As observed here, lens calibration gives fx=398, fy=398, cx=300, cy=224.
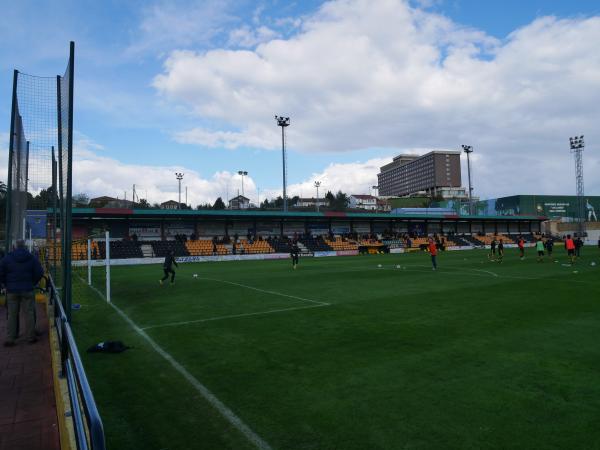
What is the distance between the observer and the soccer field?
4.26 m

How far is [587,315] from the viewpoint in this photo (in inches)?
396

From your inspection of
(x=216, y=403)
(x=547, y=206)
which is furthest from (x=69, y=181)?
(x=547, y=206)

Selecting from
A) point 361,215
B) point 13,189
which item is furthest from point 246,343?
point 361,215

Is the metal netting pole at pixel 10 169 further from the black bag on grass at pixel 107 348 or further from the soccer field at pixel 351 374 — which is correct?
the black bag on grass at pixel 107 348

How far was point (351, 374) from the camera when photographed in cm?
605

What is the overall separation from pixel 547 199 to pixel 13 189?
101731 millimetres

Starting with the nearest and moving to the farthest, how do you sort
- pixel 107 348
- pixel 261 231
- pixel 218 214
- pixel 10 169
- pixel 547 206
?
pixel 107 348, pixel 10 169, pixel 218 214, pixel 261 231, pixel 547 206

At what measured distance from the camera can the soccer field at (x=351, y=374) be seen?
168 inches

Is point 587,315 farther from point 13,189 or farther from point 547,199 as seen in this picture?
point 547,199

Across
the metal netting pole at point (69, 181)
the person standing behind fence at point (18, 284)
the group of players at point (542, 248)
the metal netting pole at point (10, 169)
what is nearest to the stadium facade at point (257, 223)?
the metal netting pole at point (10, 169)

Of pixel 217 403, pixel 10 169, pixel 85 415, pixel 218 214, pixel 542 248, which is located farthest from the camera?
pixel 218 214

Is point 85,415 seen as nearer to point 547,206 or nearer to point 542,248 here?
point 542,248

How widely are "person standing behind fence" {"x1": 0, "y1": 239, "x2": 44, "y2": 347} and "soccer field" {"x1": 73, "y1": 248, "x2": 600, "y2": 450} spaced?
4.14 ft

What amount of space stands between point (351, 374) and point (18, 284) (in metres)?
6.91
